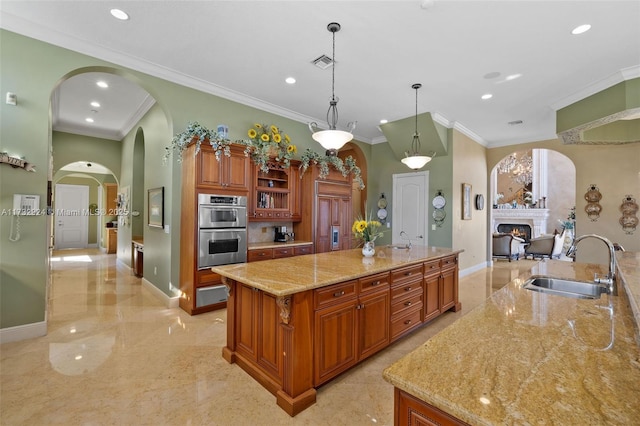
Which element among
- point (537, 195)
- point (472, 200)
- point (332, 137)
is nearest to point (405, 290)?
point (332, 137)

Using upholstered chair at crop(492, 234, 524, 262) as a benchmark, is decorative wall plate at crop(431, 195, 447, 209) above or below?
above

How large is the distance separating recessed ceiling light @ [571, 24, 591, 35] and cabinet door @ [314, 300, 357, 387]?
142 inches

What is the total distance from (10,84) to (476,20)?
4772 millimetres

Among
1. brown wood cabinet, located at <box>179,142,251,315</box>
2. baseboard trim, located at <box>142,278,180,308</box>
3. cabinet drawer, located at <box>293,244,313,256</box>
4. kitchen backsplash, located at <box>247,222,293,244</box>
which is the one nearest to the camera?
brown wood cabinet, located at <box>179,142,251,315</box>

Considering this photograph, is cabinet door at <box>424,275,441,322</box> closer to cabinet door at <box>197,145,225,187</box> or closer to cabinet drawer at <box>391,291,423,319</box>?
cabinet drawer at <box>391,291,423,319</box>

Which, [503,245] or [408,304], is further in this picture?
[503,245]

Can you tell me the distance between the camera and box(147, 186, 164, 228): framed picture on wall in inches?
175

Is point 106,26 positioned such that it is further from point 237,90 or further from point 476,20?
point 476,20

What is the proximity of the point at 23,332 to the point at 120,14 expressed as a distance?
345 cm

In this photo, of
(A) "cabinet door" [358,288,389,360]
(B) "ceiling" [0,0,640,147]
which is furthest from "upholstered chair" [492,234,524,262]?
(A) "cabinet door" [358,288,389,360]

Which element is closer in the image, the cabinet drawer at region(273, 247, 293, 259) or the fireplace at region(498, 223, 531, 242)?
the cabinet drawer at region(273, 247, 293, 259)

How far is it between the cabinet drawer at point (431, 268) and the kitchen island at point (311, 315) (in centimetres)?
22

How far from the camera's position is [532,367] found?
972 mm

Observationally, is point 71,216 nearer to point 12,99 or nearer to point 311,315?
point 12,99
